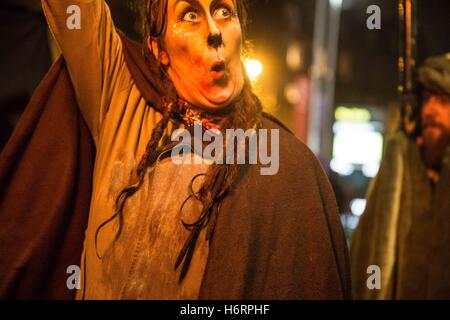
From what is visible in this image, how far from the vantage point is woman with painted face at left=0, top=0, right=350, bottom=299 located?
5.71 ft

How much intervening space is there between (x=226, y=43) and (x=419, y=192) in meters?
1.63

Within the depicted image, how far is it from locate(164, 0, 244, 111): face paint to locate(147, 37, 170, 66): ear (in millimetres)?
20

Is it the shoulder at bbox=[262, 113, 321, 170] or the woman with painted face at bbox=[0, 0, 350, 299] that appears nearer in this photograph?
the woman with painted face at bbox=[0, 0, 350, 299]

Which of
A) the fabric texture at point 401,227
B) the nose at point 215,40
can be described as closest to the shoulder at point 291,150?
the nose at point 215,40

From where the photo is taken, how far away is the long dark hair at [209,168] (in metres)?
1.78

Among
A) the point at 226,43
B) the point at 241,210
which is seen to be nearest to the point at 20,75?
the point at 226,43

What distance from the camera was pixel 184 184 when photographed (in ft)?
6.02

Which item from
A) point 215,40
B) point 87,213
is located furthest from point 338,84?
point 87,213

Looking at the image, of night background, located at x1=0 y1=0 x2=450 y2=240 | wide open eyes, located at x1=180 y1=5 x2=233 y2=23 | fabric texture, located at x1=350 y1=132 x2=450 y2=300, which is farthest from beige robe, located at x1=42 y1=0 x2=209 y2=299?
night background, located at x1=0 y1=0 x2=450 y2=240

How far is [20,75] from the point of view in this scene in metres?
2.57

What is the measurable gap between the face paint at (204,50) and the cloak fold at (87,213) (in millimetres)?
124

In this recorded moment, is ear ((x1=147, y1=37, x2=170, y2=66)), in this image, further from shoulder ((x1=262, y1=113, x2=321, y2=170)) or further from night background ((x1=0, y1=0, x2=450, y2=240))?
night background ((x1=0, y1=0, x2=450, y2=240))

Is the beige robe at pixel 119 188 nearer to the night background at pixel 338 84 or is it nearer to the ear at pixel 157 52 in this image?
the ear at pixel 157 52
